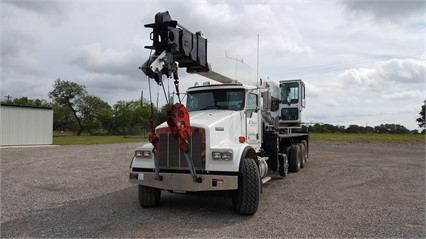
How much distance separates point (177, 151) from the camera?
7.21 metres

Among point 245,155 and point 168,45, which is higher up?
point 168,45

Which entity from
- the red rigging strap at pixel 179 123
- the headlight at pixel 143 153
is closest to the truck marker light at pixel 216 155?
the red rigging strap at pixel 179 123

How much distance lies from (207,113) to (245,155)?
5.46 ft

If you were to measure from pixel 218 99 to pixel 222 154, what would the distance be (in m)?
2.33

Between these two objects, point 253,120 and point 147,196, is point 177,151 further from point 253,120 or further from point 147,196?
point 253,120

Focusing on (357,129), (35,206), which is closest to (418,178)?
(35,206)

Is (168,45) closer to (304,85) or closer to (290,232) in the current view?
(290,232)

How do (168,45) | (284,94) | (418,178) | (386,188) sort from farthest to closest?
1. (284,94)
2. (418,178)
3. (386,188)
4. (168,45)

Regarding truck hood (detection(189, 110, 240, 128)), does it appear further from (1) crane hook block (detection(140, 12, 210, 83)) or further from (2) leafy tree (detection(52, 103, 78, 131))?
(2) leafy tree (detection(52, 103, 78, 131))

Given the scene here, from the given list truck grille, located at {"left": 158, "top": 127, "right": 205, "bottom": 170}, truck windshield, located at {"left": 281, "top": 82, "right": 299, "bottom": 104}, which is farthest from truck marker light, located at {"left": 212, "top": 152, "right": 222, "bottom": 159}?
truck windshield, located at {"left": 281, "top": 82, "right": 299, "bottom": 104}

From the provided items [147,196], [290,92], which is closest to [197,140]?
[147,196]

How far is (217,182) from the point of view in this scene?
677 cm

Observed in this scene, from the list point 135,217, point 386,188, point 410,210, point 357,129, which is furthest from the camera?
point 357,129

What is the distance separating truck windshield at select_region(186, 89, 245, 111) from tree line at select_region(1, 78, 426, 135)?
67644 mm
